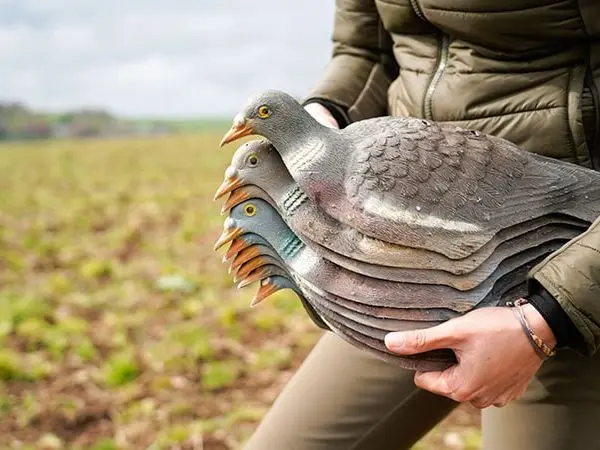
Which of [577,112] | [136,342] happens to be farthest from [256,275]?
[136,342]

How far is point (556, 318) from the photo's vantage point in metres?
1.20

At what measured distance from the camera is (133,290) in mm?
5410

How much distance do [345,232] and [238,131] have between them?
0.23 m

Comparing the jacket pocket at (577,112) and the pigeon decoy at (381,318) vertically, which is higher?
the jacket pocket at (577,112)

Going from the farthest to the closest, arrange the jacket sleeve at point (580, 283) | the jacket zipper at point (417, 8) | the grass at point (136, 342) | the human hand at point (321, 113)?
the grass at point (136, 342) < the human hand at point (321, 113) < the jacket zipper at point (417, 8) < the jacket sleeve at point (580, 283)

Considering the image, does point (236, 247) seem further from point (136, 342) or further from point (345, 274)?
point (136, 342)

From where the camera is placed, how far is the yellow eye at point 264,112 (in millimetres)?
1334

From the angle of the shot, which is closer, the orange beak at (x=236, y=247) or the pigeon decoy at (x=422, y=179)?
the pigeon decoy at (x=422, y=179)

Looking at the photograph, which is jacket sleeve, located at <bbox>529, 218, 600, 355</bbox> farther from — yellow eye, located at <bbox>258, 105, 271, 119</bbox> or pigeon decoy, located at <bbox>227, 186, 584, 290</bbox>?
yellow eye, located at <bbox>258, 105, 271, 119</bbox>

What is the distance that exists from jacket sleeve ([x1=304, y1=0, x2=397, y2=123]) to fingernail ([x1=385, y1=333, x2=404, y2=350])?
1.90 ft

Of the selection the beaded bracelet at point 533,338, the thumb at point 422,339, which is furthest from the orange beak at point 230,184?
the beaded bracelet at point 533,338

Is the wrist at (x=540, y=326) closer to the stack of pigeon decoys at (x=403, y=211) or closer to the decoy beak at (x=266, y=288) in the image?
the stack of pigeon decoys at (x=403, y=211)

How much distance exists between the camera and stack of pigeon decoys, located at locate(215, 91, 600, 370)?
4.14 ft

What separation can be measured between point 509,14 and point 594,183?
0.29 m
